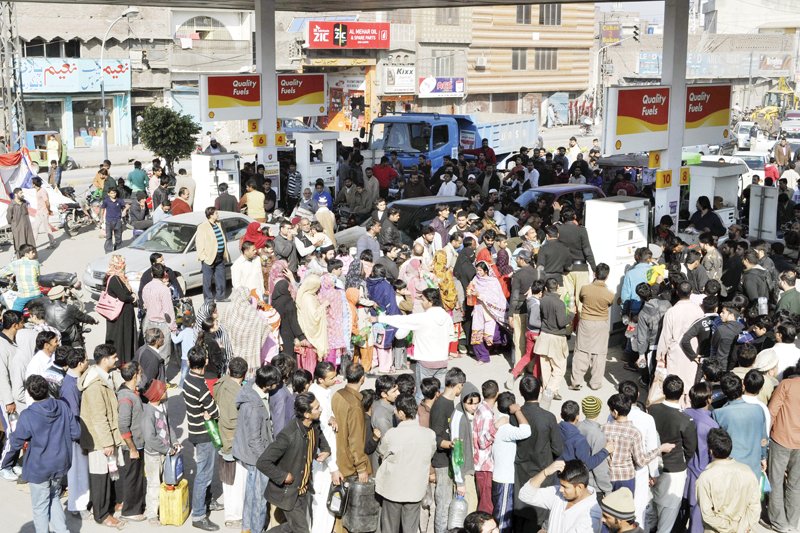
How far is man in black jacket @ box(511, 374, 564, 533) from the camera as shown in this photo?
306 inches

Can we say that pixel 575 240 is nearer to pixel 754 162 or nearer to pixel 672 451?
pixel 672 451

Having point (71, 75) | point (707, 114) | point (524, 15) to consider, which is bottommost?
point (707, 114)

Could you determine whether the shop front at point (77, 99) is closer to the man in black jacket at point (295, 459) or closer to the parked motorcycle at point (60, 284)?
the parked motorcycle at point (60, 284)

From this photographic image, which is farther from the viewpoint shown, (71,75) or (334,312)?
(71,75)

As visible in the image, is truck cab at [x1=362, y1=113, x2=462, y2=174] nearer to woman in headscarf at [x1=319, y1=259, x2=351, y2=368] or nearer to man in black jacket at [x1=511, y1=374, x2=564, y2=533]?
woman in headscarf at [x1=319, y1=259, x2=351, y2=368]

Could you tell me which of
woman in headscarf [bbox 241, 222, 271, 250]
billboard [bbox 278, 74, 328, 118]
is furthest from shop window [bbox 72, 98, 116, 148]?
woman in headscarf [bbox 241, 222, 271, 250]

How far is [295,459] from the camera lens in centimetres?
769

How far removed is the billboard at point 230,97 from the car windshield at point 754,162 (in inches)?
582

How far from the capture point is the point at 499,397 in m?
7.93

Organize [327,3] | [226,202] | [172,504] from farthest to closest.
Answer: [327,3], [226,202], [172,504]

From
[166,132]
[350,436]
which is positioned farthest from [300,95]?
[350,436]

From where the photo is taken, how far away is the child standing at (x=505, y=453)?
7777mm

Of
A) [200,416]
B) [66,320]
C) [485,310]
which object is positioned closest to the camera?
[200,416]

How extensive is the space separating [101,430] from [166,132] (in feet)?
72.3
